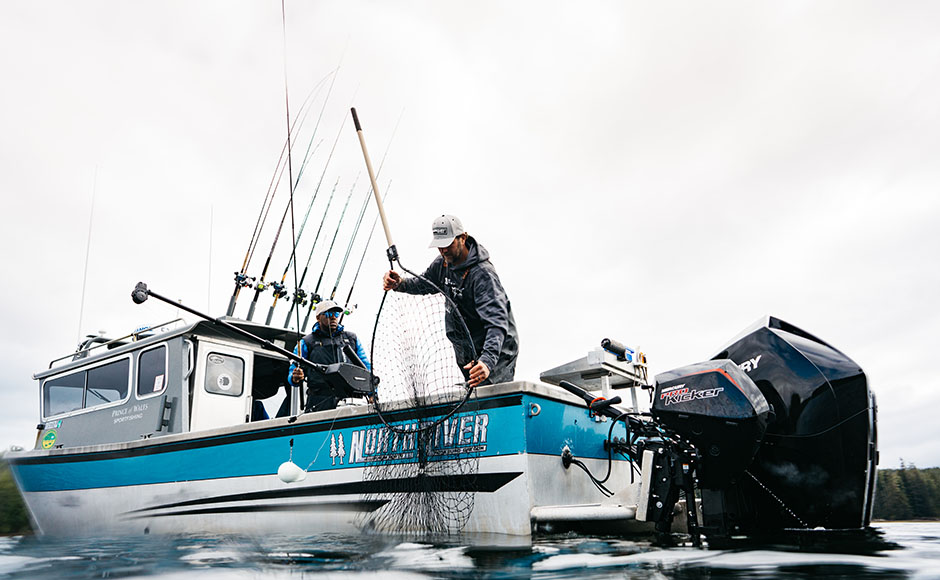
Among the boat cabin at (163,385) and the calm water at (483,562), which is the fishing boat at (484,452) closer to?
the boat cabin at (163,385)

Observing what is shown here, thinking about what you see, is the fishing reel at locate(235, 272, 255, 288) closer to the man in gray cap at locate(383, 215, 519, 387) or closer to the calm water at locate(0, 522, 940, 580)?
the man in gray cap at locate(383, 215, 519, 387)

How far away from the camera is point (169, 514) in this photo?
526 cm

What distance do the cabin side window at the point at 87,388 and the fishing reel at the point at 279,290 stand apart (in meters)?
1.66

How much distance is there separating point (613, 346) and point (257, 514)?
10.0ft

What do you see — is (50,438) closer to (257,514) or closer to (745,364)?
(257,514)

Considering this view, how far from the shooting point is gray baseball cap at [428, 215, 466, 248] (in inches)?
163

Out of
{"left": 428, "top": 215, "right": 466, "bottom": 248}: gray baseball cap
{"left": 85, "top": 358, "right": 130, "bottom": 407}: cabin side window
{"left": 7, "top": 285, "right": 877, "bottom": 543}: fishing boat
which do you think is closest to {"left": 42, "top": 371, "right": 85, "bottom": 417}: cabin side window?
Answer: {"left": 85, "top": 358, "right": 130, "bottom": 407}: cabin side window

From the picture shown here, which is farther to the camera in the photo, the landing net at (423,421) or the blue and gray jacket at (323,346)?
the blue and gray jacket at (323,346)

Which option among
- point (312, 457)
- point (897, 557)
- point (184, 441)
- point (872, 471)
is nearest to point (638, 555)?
point (897, 557)

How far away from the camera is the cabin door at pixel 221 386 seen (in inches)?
239

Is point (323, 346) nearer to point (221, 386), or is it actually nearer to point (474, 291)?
point (221, 386)

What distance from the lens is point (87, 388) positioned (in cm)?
701

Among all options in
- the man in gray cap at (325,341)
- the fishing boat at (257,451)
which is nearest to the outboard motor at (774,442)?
the fishing boat at (257,451)

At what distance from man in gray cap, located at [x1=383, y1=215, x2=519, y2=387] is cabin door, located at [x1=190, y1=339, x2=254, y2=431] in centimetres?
279
